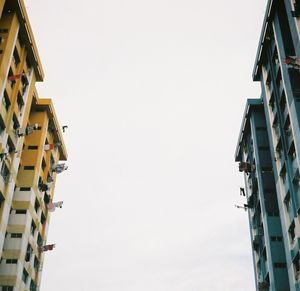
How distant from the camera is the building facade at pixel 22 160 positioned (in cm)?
4919

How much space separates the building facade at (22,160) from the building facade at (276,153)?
2625cm

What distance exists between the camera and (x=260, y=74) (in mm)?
58469

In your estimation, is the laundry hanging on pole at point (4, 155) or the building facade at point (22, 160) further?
the building facade at point (22, 160)

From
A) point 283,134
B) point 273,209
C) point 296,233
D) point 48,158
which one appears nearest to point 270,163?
point 273,209

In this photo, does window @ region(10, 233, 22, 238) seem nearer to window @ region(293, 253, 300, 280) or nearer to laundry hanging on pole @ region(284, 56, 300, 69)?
window @ region(293, 253, 300, 280)

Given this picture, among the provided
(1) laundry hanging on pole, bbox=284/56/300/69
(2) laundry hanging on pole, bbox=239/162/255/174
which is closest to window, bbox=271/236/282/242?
(2) laundry hanging on pole, bbox=239/162/255/174

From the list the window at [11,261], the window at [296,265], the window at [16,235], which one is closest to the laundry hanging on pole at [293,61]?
the window at [296,265]

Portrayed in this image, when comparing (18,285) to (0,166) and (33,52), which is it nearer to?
(0,166)

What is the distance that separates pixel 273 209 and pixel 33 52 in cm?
3413

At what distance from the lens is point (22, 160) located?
193ft

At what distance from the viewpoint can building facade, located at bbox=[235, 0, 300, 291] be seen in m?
44.1

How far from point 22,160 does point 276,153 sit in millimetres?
30766

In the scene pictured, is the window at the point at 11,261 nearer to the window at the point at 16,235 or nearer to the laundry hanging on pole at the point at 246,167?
the window at the point at 16,235

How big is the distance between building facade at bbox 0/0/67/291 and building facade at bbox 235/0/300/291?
26.2 meters
